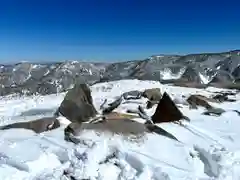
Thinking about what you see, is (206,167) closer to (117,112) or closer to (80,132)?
(80,132)

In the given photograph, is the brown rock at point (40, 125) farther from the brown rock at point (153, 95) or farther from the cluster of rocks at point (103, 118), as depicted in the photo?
the brown rock at point (153, 95)

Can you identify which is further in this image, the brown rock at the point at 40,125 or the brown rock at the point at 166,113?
the brown rock at the point at 166,113

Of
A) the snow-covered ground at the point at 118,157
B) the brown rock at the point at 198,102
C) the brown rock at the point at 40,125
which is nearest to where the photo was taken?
the snow-covered ground at the point at 118,157

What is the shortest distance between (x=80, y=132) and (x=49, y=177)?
3474 mm

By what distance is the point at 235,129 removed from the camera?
621 inches

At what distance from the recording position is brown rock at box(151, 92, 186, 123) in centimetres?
1545

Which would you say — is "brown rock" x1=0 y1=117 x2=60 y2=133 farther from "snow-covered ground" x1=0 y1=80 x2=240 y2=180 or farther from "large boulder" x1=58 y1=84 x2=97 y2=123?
"large boulder" x1=58 y1=84 x2=97 y2=123

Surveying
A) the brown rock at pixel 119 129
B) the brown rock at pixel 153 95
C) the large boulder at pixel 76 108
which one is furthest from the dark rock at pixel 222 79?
the brown rock at pixel 119 129

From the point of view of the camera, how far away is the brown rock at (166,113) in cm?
1545

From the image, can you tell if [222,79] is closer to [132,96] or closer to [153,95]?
[132,96]

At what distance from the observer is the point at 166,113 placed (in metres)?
15.7

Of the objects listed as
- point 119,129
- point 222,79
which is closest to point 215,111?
point 119,129

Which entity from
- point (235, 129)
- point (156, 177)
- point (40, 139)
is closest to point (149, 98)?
point (235, 129)

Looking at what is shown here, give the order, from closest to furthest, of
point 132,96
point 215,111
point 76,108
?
point 76,108, point 215,111, point 132,96
